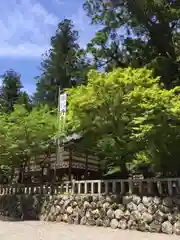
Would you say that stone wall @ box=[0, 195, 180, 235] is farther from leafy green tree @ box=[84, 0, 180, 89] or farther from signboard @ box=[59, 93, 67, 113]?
leafy green tree @ box=[84, 0, 180, 89]

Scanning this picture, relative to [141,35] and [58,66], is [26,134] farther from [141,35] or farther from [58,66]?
[58,66]

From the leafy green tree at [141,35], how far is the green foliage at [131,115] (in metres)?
7.79

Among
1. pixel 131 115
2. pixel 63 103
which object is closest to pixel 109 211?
pixel 131 115

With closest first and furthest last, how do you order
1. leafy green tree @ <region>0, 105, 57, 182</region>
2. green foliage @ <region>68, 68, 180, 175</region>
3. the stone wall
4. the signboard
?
the stone wall, green foliage @ <region>68, 68, 180, 175</region>, the signboard, leafy green tree @ <region>0, 105, 57, 182</region>

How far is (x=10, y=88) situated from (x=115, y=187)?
23204 mm

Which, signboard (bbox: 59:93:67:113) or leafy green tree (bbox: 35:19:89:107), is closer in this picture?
signboard (bbox: 59:93:67:113)

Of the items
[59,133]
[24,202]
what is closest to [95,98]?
[59,133]

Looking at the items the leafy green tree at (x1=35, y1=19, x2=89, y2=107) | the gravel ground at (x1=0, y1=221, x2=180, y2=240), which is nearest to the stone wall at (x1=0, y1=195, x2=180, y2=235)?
the gravel ground at (x1=0, y1=221, x2=180, y2=240)

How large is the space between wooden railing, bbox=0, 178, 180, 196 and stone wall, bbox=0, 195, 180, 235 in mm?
314

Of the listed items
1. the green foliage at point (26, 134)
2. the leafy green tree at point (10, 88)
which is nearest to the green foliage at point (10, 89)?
the leafy green tree at point (10, 88)

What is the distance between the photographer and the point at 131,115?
36.1ft

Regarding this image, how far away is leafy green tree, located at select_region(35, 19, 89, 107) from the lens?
28.8 metres

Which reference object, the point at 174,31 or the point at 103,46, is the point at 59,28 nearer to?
the point at 103,46

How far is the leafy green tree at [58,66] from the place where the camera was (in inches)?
1136
